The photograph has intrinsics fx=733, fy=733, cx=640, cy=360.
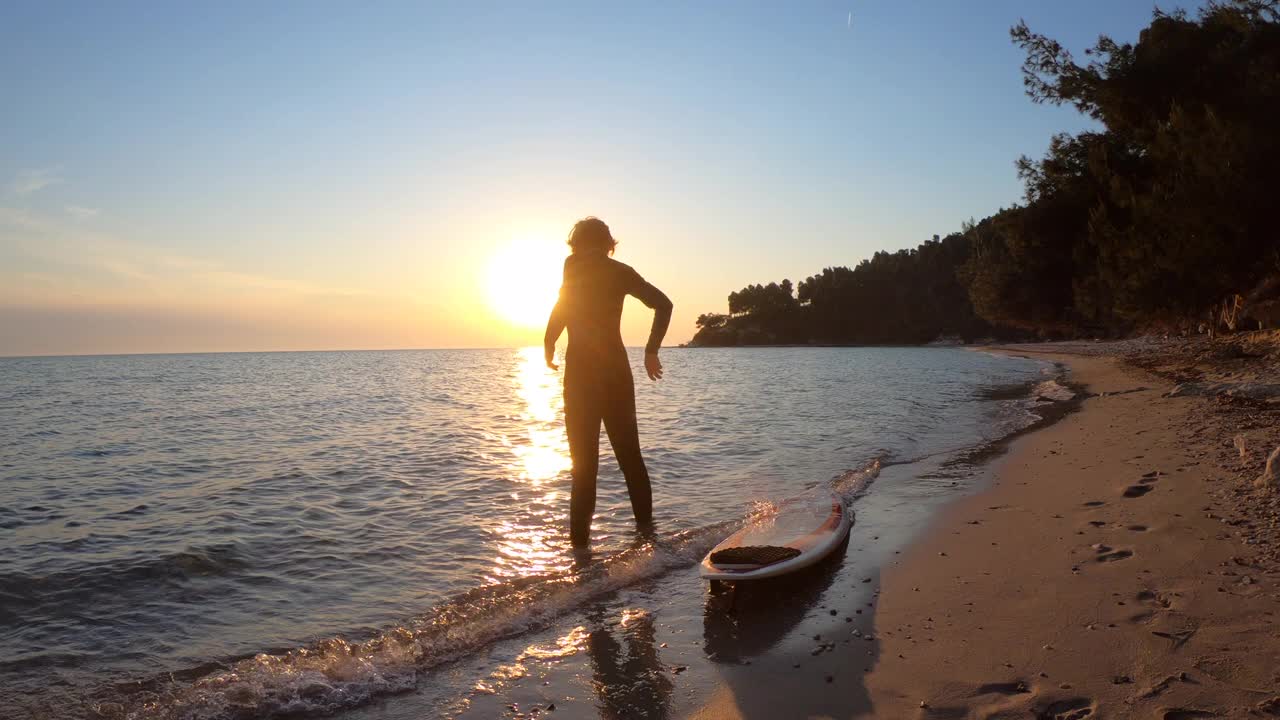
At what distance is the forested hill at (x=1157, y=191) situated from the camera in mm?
20078

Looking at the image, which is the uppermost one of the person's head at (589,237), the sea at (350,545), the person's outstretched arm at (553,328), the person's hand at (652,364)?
the person's head at (589,237)

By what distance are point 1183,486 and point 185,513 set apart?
12.2m

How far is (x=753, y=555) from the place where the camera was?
5.94 metres

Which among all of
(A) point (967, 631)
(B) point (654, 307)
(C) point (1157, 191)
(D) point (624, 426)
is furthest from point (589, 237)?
(C) point (1157, 191)

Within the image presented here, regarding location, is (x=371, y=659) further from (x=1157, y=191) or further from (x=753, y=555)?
(x=1157, y=191)

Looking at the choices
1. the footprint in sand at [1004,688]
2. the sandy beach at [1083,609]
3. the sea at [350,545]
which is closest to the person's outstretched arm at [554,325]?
the sea at [350,545]

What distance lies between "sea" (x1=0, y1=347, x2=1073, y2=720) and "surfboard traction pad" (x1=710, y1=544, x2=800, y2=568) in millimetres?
669

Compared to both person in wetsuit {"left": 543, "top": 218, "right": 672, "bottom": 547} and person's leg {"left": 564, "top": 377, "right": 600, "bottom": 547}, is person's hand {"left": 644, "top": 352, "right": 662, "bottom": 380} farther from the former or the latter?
person's leg {"left": 564, "top": 377, "right": 600, "bottom": 547}

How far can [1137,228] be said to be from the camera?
Answer: 2288cm

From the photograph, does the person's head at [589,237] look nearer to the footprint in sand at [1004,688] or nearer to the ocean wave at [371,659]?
the ocean wave at [371,659]

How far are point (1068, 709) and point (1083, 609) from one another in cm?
149

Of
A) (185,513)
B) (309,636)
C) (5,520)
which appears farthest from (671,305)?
(5,520)

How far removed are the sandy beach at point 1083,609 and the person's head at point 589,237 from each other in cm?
400

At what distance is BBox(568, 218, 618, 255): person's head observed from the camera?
7.25 metres
